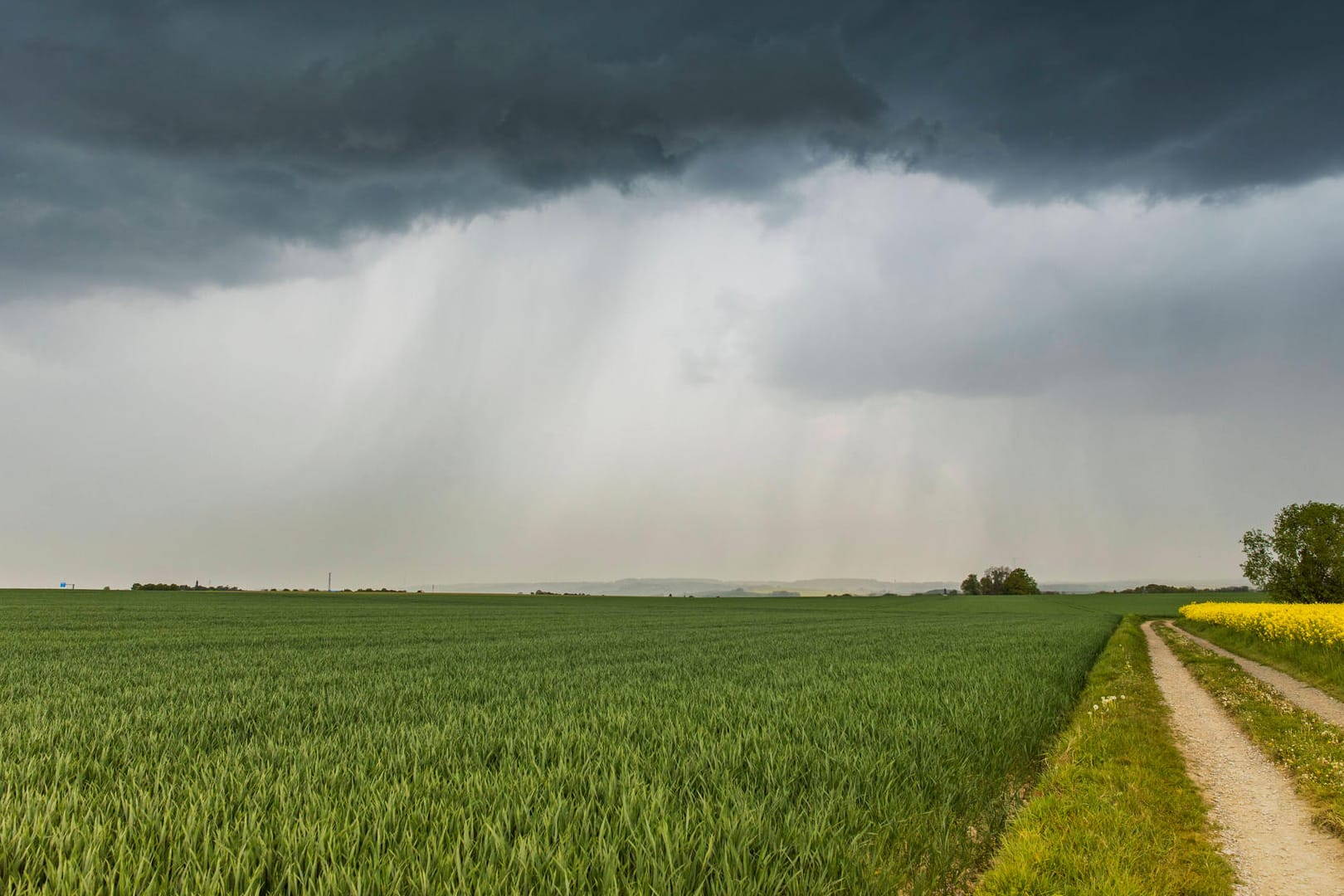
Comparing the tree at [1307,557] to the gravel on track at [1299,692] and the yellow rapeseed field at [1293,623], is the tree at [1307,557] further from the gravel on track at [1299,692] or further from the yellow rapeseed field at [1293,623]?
the gravel on track at [1299,692]

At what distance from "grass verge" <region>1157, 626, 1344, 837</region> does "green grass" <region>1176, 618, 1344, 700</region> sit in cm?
145

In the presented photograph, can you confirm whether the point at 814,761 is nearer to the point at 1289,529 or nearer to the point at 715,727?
the point at 715,727

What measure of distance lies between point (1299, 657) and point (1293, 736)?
607 inches

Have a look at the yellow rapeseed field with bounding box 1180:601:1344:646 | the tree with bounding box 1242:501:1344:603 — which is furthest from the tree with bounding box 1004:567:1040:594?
the yellow rapeseed field with bounding box 1180:601:1344:646

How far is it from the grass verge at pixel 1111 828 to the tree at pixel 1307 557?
81.0m

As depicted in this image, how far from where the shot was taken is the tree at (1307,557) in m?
68.6

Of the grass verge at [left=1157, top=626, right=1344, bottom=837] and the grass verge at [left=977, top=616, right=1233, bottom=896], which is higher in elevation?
the grass verge at [left=977, top=616, right=1233, bottom=896]

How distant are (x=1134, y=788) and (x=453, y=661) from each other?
50.2 feet

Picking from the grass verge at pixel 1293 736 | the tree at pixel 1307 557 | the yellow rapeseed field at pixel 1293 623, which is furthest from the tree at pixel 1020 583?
the grass verge at pixel 1293 736

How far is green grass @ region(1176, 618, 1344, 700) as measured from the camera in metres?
18.0

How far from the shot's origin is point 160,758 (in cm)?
692

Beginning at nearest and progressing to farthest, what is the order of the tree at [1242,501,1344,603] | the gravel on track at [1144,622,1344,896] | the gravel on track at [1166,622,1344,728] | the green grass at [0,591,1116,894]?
the green grass at [0,591,1116,894], the gravel on track at [1144,622,1344,896], the gravel on track at [1166,622,1344,728], the tree at [1242,501,1344,603]

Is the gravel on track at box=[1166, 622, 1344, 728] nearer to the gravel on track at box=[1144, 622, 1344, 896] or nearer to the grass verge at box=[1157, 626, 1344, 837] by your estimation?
the grass verge at box=[1157, 626, 1344, 837]

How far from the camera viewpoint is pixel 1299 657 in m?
22.2
